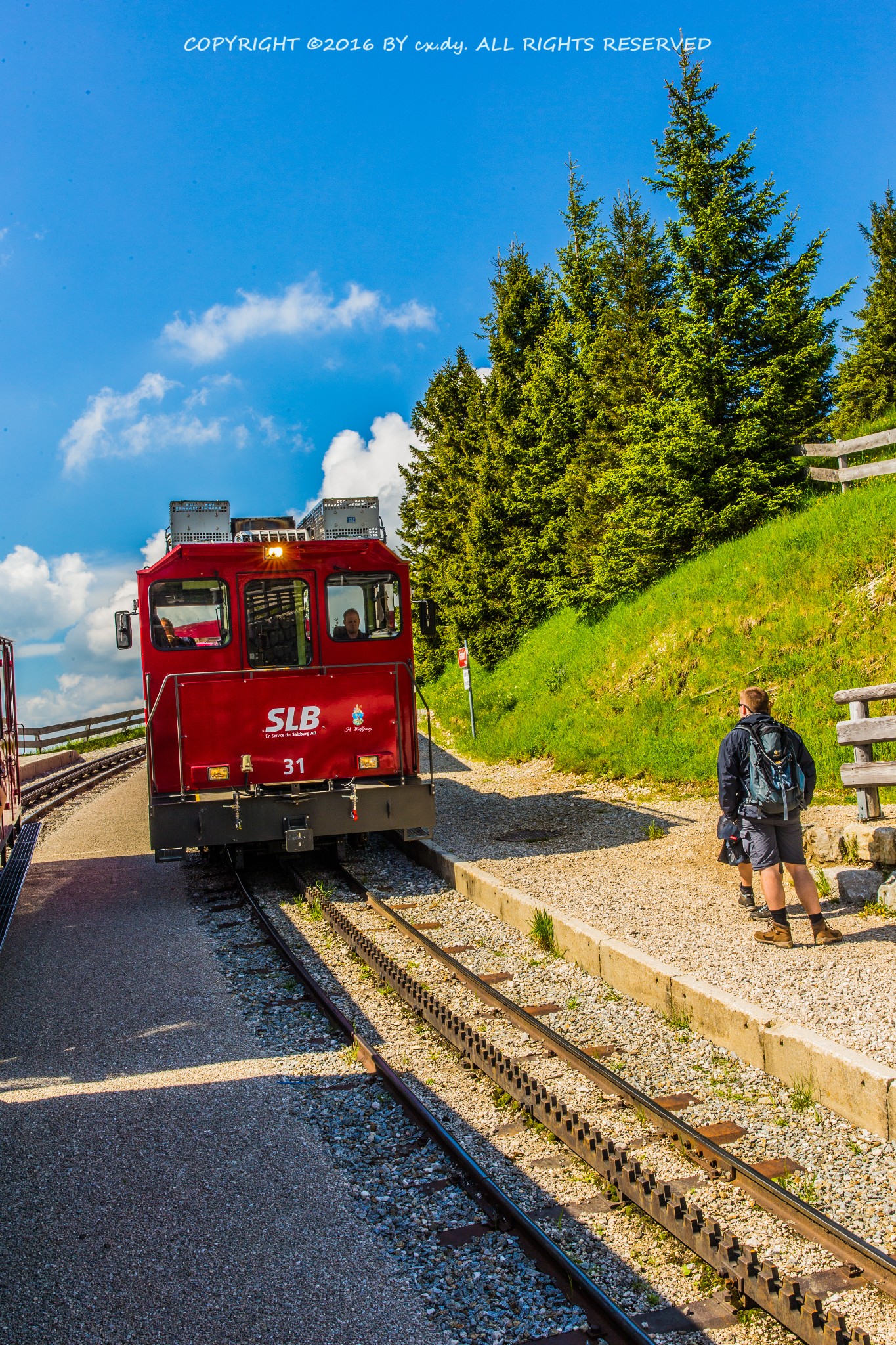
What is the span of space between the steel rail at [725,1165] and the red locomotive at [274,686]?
4166 mm

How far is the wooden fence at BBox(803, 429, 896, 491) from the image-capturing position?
1645 centimetres

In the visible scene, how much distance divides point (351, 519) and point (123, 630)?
2925 millimetres

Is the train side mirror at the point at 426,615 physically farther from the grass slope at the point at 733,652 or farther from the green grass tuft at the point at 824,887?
the green grass tuft at the point at 824,887

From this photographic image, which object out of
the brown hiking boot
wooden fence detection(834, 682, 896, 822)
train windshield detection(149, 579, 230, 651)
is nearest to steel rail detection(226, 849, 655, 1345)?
the brown hiking boot

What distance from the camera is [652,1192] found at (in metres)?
4.10

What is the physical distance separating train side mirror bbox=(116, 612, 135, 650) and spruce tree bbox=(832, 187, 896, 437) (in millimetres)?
22799

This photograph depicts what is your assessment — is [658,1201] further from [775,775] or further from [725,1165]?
[775,775]

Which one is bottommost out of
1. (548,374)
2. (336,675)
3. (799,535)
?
(336,675)

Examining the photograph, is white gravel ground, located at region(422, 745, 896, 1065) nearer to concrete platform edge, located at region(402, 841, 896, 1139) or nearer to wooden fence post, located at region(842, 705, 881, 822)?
concrete platform edge, located at region(402, 841, 896, 1139)

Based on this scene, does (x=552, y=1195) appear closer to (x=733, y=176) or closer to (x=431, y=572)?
(x=733, y=176)

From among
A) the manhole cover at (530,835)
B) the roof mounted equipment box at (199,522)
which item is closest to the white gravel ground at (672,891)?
the manhole cover at (530,835)

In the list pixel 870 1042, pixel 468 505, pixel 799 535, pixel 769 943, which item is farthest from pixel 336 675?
pixel 468 505

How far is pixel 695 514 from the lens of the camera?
18422 mm

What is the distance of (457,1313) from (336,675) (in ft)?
25.4
